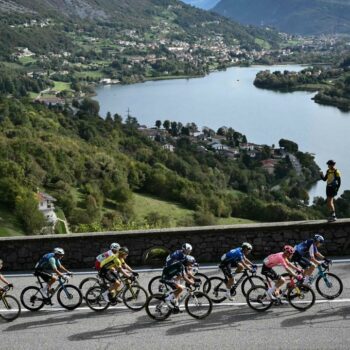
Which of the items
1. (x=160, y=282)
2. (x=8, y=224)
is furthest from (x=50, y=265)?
(x=8, y=224)

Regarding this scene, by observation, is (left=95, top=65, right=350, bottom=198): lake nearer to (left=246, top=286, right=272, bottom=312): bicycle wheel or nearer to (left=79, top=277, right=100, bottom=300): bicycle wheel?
(left=79, top=277, right=100, bottom=300): bicycle wheel

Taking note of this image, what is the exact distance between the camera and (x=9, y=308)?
11.3 meters

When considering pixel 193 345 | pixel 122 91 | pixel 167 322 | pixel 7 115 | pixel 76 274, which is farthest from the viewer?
pixel 122 91

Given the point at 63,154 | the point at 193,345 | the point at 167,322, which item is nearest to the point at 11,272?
the point at 167,322

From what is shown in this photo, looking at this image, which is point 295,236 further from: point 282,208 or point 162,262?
point 282,208

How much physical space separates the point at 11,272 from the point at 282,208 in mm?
58624

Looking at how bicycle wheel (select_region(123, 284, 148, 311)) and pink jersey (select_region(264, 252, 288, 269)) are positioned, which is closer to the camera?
pink jersey (select_region(264, 252, 288, 269))

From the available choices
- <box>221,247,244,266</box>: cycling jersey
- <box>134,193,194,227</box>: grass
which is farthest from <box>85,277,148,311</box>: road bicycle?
<box>134,193,194,227</box>: grass

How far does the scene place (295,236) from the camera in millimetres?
13594

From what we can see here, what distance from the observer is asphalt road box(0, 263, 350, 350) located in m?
9.53

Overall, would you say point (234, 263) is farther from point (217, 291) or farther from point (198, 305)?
point (198, 305)

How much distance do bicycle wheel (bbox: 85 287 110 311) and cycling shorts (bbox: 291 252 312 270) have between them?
12.2 feet

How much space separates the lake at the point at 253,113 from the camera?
119 meters

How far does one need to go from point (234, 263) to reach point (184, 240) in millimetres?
2805
